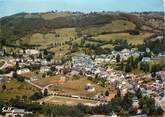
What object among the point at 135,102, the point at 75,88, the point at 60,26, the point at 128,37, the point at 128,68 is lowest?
the point at 135,102

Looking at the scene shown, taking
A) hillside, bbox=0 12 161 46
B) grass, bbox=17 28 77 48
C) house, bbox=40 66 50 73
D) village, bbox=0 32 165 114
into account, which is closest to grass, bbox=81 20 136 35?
hillside, bbox=0 12 161 46

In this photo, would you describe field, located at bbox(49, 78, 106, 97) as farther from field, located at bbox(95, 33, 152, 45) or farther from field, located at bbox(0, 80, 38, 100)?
field, located at bbox(95, 33, 152, 45)

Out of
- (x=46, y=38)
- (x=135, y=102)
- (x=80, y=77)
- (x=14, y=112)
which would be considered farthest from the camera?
(x=46, y=38)

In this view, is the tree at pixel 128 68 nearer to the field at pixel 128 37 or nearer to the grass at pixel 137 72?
the grass at pixel 137 72

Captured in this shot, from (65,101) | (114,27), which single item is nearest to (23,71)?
(65,101)

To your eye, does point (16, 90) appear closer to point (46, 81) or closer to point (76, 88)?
point (46, 81)

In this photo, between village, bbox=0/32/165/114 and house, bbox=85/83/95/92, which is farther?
house, bbox=85/83/95/92

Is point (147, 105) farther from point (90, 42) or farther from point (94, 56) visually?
point (90, 42)

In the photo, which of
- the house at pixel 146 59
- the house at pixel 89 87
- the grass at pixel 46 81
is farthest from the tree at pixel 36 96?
the house at pixel 146 59
